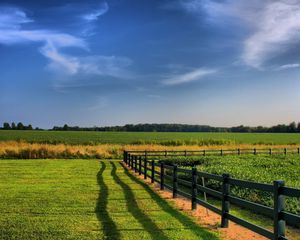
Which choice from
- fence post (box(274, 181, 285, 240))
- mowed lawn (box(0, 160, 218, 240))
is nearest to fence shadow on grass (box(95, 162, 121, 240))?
mowed lawn (box(0, 160, 218, 240))

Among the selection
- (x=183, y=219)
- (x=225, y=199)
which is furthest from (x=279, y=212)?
(x=183, y=219)

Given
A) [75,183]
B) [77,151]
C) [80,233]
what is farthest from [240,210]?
[77,151]

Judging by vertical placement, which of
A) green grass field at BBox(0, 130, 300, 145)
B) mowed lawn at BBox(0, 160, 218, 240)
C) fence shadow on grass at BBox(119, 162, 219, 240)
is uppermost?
green grass field at BBox(0, 130, 300, 145)

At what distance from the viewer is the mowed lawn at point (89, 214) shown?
30.7 ft

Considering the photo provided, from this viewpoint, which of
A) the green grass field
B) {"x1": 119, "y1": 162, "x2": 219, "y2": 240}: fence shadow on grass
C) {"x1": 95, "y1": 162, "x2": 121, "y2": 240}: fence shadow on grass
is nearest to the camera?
{"x1": 95, "y1": 162, "x2": 121, "y2": 240}: fence shadow on grass

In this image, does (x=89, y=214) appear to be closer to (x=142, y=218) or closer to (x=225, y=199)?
(x=142, y=218)

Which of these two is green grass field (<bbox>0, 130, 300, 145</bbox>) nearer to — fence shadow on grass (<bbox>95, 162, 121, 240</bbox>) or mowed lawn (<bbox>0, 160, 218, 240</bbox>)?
mowed lawn (<bbox>0, 160, 218, 240</bbox>)

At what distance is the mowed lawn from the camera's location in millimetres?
9367

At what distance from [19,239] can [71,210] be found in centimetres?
337

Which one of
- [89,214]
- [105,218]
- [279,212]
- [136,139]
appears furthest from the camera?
[136,139]

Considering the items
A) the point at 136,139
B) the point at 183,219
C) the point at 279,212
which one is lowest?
the point at 183,219

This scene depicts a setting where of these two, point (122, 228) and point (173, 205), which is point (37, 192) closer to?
point (173, 205)

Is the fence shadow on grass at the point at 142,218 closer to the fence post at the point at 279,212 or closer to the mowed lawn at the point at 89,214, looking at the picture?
the mowed lawn at the point at 89,214

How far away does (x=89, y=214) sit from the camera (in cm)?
1156
